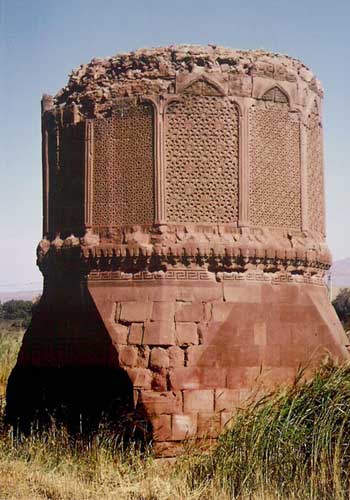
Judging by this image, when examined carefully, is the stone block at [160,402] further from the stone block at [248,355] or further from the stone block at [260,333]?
the stone block at [260,333]

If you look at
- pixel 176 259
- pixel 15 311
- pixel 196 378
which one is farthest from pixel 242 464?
pixel 15 311

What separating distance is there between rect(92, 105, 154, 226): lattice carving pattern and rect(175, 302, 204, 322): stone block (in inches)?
A: 36.0

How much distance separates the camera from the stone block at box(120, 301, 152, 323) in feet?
27.6

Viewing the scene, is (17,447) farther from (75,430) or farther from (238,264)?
(238,264)

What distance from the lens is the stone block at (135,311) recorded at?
8.42m

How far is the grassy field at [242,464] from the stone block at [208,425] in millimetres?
195

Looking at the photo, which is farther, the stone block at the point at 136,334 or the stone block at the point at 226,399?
the stone block at the point at 136,334

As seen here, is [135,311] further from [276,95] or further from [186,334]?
[276,95]

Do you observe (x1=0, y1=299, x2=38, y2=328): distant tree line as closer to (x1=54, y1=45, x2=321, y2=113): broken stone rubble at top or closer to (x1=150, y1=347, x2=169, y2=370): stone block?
(x1=54, y1=45, x2=321, y2=113): broken stone rubble at top

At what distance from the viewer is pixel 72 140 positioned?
365 inches

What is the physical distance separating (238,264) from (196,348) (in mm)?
932

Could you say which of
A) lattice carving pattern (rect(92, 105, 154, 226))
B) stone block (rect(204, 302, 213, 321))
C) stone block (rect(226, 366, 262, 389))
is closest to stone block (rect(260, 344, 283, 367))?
stone block (rect(226, 366, 262, 389))

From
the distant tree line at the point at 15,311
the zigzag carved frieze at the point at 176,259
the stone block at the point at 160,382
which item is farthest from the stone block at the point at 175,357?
the distant tree line at the point at 15,311

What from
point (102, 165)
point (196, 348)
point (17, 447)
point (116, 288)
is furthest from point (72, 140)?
point (17, 447)
